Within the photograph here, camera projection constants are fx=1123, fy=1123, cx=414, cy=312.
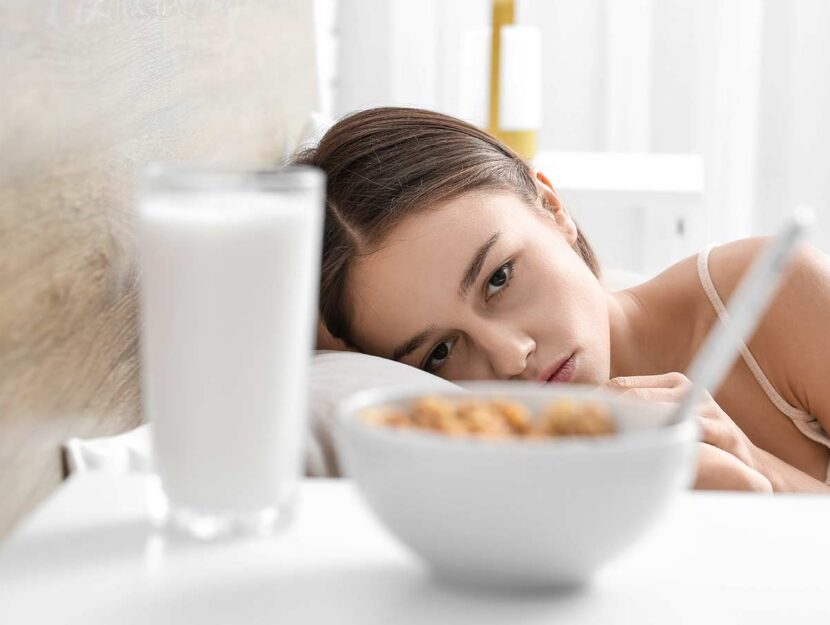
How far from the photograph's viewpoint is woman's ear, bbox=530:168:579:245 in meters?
1.40

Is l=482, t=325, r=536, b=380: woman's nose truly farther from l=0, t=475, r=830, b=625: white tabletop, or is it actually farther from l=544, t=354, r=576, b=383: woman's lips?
l=0, t=475, r=830, b=625: white tabletop

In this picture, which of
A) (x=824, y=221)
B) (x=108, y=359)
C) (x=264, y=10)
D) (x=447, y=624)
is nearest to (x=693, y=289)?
(x=264, y=10)

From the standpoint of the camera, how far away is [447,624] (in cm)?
49

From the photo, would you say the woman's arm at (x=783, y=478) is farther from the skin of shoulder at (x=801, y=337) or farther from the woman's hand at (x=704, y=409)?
the skin of shoulder at (x=801, y=337)

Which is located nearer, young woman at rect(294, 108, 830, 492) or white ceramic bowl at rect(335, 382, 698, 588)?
white ceramic bowl at rect(335, 382, 698, 588)

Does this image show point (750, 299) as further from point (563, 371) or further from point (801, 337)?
point (801, 337)

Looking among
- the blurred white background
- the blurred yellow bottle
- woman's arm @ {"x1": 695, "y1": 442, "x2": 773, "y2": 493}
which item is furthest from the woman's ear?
the blurred white background

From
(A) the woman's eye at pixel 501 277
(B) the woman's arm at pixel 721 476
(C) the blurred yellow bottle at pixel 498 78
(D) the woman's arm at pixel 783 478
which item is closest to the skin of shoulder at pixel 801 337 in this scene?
(D) the woman's arm at pixel 783 478

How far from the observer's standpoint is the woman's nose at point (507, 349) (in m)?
1.11

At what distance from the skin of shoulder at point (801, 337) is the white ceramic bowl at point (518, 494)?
93 cm

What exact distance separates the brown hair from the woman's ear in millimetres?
55

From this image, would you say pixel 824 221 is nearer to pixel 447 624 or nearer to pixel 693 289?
pixel 693 289

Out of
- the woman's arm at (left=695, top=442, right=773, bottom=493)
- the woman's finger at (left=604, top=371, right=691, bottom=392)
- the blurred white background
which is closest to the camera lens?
the woman's arm at (left=695, top=442, right=773, bottom=493)

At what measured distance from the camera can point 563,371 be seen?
3.87ft
